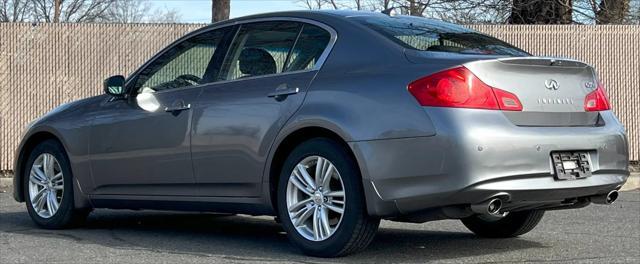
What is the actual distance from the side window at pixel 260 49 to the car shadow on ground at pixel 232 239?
114 cm

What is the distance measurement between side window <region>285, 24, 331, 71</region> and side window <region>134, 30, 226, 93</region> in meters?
0.72

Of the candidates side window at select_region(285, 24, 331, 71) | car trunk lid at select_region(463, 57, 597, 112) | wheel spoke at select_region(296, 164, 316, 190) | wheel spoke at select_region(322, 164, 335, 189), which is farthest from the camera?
side window at select_region(285, 24, 331, 71)

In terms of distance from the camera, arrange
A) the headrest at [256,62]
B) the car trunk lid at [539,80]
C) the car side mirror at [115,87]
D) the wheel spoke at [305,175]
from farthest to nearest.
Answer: the car side mirror at [115,87] < the headrest at [256,62] < the wheel spoke at [305,175] < the car trunk lid at [539,80]

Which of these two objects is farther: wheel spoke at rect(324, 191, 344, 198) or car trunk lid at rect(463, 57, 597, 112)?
wheel spoke at rect(324, 191, 344, 198)

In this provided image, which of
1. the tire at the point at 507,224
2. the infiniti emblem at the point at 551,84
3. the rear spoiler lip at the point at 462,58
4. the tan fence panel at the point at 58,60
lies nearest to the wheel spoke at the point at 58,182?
the tire at the point at 507,224

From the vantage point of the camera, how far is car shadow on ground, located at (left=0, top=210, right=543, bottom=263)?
6.22m

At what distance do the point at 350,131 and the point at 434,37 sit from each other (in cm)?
94

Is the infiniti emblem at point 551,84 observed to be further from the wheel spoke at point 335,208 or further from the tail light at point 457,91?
the wheel spoke at point 335,208

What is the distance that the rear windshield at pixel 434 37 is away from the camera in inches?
236

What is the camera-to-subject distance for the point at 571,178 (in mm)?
5676

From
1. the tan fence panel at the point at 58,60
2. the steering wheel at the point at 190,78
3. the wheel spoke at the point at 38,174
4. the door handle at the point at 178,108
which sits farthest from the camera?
the tan fence panel at the point at 58,60

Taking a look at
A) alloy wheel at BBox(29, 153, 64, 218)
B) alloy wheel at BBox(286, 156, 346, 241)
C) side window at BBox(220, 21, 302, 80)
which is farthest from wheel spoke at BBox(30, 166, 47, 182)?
alloy wheel at BBox(286, 156, 346, 241)

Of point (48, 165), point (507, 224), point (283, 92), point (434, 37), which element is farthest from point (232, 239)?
point (434, 37)

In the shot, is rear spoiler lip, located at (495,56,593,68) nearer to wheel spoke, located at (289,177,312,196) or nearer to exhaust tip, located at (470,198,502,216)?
exhaust tip, located at (470,198,502,216)
